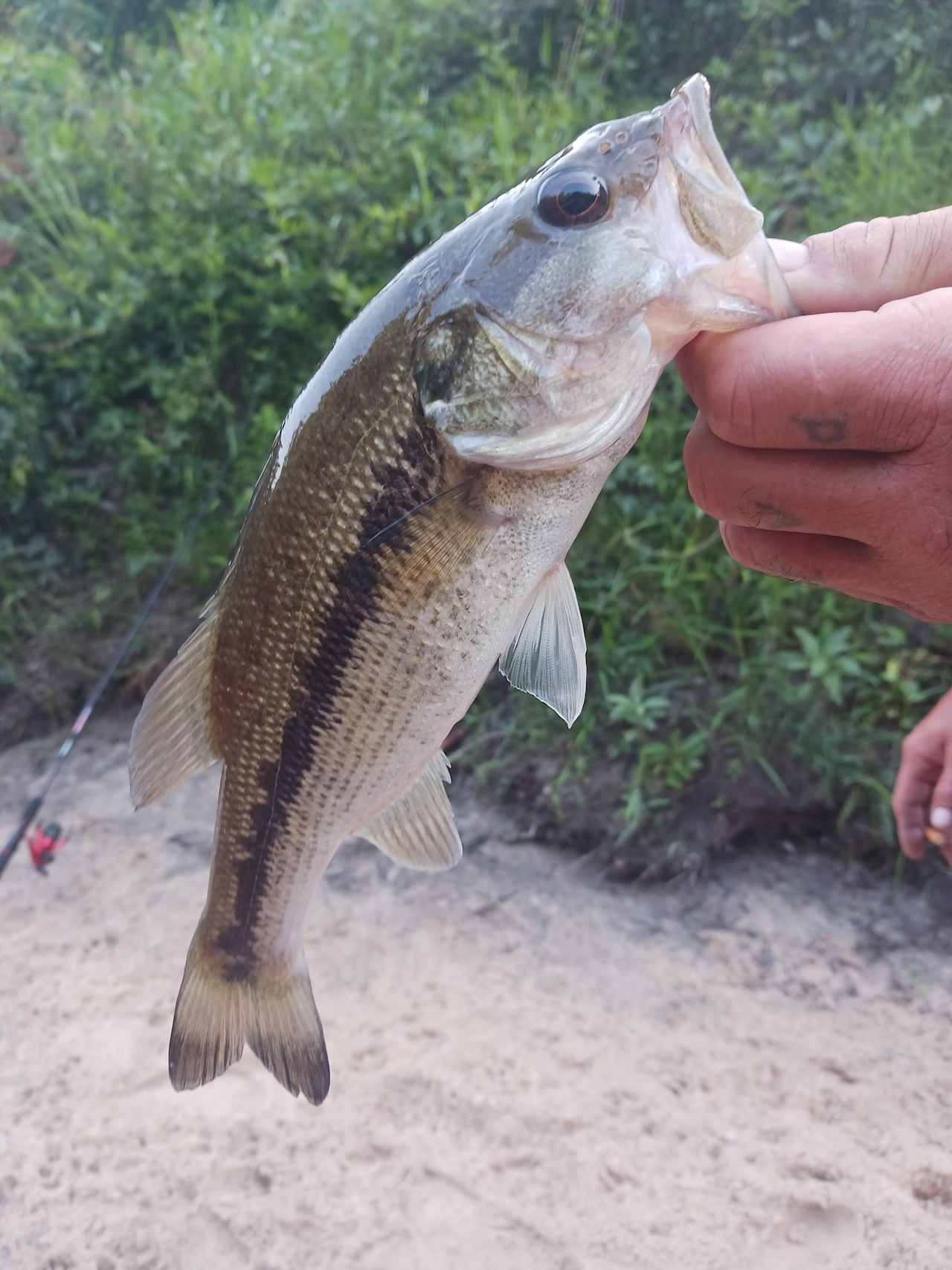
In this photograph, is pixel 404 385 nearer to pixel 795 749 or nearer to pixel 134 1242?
pixel 134 1242

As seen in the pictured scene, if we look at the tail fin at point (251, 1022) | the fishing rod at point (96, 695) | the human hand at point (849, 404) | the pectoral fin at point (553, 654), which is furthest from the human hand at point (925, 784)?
the fishing rod at point (96, 695)

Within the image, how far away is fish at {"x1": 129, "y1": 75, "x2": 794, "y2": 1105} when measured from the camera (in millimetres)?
1265

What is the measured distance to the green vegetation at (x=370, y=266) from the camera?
3.54m

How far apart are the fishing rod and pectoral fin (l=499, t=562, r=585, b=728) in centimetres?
215

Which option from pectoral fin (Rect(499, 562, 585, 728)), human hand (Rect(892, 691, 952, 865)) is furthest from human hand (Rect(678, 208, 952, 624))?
human hand (Rect(892, 691, 952, 865))

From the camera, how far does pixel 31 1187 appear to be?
8.04ft

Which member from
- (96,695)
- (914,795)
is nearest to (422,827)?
(914,795)

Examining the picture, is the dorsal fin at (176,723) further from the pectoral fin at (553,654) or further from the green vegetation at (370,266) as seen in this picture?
the green vegetation at (370,266)

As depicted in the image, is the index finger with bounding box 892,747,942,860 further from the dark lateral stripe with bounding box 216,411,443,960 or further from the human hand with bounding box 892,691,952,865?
the dark lateral stripe with bounding box 216,411,443,960

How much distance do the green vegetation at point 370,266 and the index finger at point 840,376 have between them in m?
2.15

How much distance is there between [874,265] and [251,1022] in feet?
5.24

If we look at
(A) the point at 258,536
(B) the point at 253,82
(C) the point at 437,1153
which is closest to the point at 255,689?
(A) the point at 258,536

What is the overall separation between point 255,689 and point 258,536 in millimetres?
254

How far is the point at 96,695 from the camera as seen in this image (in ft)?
11.8
